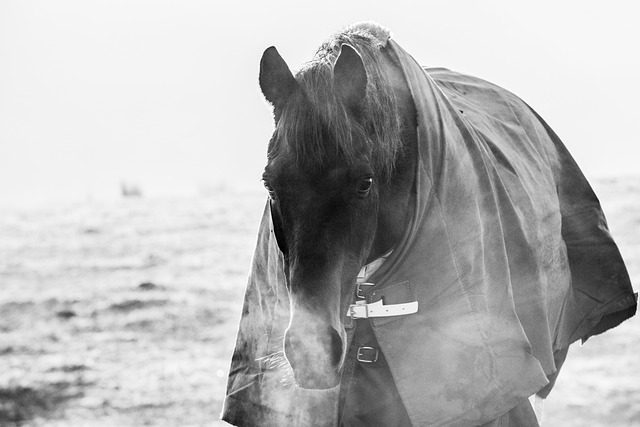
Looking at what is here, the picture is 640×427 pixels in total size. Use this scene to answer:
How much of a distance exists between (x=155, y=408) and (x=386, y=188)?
3.97 m

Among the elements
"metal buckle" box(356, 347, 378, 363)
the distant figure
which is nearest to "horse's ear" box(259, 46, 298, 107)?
"metal buckle" box(356, 347, 378, 363)

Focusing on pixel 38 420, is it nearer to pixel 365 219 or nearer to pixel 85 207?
pixel 365 219

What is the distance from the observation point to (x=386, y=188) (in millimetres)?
2924

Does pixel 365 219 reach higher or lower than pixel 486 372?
higher

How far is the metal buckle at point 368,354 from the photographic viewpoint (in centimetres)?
319

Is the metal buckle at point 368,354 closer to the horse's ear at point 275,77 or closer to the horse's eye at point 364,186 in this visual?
the horse's eye at point 364,186

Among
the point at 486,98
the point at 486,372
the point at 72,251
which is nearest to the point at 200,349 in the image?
the point at 72,251

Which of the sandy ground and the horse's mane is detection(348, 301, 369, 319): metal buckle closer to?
the horse's mane

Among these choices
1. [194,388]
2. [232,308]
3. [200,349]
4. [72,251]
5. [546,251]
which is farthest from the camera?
[72,251]

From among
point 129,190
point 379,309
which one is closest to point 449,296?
point 379,309

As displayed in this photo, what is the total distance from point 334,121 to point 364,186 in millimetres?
197

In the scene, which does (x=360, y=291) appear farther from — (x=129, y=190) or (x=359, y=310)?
(x=129, y=190)

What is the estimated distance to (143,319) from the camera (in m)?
8.20

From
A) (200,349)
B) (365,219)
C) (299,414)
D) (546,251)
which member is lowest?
(200,349)
